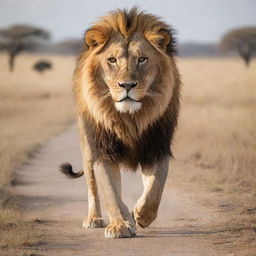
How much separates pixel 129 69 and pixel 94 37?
43cm

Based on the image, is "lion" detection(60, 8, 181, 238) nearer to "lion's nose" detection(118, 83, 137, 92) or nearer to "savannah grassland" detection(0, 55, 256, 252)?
"lion's nose" detection(118, 83, 137, 92)

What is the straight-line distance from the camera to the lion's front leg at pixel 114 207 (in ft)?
15.8

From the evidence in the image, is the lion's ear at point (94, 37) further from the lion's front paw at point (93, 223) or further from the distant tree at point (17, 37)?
the distant tree at point (17, 37)

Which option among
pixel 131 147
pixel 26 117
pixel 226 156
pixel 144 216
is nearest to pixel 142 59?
pixel 131 147

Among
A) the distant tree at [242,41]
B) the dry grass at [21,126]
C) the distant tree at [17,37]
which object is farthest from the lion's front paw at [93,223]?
the distant tree at [242,41]

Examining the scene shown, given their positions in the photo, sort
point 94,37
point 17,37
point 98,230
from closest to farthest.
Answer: point 94,37 → point 98,230 → point 17,37

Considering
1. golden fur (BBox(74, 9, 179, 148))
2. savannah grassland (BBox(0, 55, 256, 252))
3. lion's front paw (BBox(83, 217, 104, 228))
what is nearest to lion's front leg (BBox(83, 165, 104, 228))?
lion's front paw (BBox(83, 217, 104, 228))

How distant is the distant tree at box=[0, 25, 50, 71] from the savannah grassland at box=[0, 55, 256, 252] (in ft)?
65.1

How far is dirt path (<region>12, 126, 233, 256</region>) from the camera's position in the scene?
4.57 metres

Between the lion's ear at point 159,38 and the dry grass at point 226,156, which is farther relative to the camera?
the dry grass at point 226,156

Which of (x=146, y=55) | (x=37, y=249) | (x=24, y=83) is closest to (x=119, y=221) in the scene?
(x=37, y=249)

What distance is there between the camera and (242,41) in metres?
43.4

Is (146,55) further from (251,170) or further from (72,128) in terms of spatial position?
(72,128)

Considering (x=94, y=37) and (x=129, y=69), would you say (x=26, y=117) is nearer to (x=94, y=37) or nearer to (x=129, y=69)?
(x=94, y=37)
